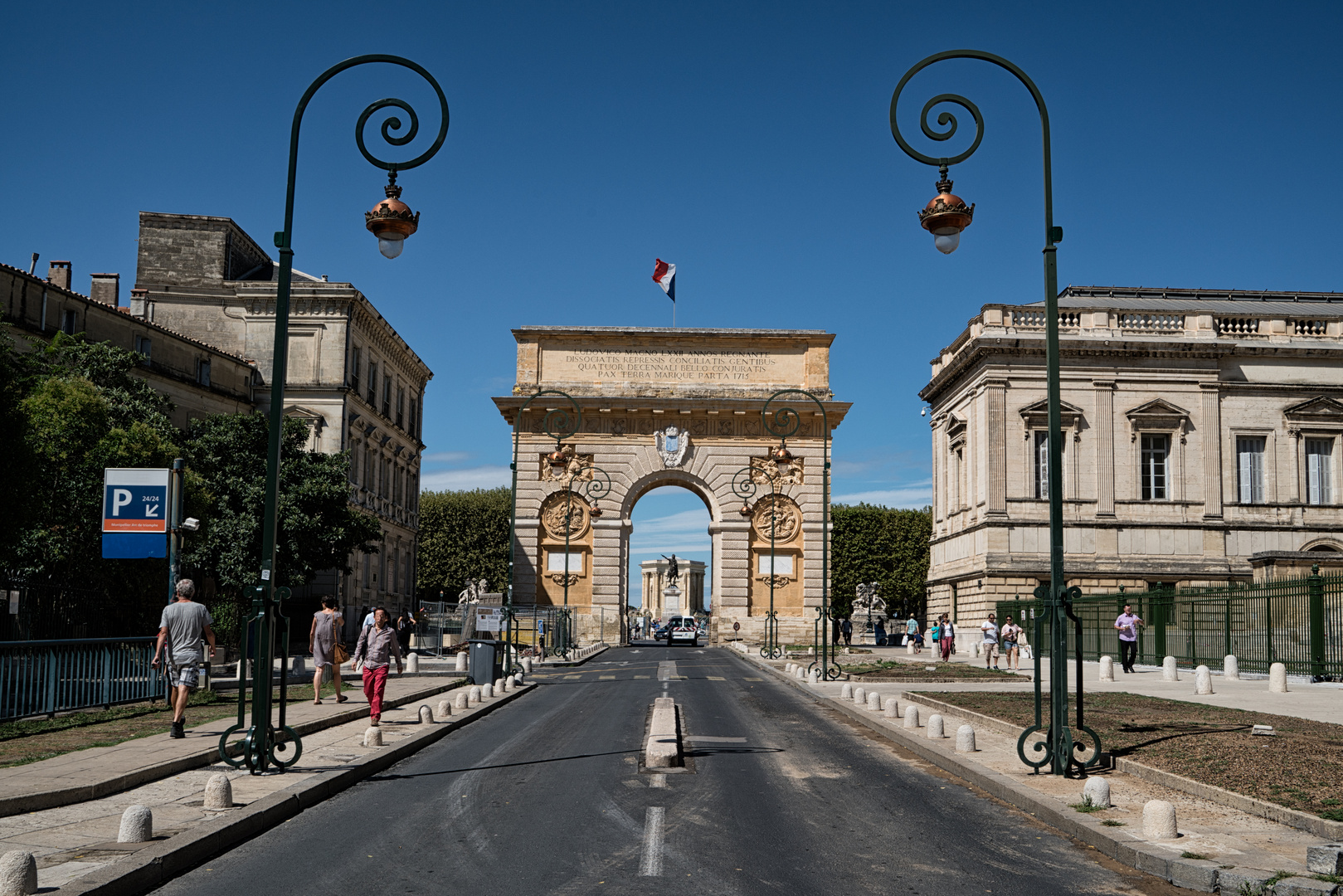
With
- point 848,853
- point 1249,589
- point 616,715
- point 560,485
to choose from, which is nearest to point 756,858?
point 848,853

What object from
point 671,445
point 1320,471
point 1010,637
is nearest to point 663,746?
point 1010,637

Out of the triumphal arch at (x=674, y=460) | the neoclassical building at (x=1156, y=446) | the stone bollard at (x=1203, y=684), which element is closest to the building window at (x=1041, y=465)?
the neoclassical building at (x=1156, y=446)

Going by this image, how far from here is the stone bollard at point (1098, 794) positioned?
9.24 meters

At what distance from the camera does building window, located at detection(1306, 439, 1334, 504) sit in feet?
148

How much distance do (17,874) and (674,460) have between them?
153 ft

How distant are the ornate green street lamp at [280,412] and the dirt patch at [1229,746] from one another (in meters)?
8.32

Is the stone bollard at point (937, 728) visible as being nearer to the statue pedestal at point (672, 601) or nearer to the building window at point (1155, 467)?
the building window at point (1155, 467)

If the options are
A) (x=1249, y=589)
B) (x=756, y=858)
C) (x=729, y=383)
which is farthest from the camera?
(x=729, y=383)

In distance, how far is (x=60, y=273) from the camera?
41625mm

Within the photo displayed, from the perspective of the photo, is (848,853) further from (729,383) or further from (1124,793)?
(729,383)

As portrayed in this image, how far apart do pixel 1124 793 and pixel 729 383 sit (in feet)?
143

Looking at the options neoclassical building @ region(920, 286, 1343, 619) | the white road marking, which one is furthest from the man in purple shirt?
the white road marking

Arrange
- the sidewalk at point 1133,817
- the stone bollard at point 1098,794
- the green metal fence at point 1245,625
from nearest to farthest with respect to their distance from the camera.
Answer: the sidewalk at point 1133,817 → the stone bollard at point 1098,794 → the green metal fence at point 1245,625

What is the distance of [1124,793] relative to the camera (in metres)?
10.0
